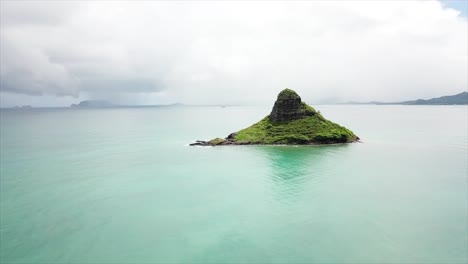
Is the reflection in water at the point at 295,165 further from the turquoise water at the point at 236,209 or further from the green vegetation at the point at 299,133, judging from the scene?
the green vegetation at the point at 299,133

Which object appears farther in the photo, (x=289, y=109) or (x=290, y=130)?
(x=289, y=109)

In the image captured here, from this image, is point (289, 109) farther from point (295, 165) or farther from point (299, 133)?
point (295, 165)

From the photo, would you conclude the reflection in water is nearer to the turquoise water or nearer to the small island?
the turquoise water

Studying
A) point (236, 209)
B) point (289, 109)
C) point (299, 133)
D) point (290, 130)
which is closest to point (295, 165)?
point (236, 209)

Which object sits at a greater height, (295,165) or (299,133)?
(299,133)

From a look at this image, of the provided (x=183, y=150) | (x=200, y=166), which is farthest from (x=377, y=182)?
(x=183, y=150)

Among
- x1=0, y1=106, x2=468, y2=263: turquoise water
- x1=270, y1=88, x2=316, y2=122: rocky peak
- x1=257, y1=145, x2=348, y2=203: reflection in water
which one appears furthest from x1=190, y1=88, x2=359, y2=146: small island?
x1=0, y1=106, x2=468, y2=263: turquoise water

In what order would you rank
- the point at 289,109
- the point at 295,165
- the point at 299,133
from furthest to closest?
the point at 289,109 < the point at 299,133 < the point at 295,165
